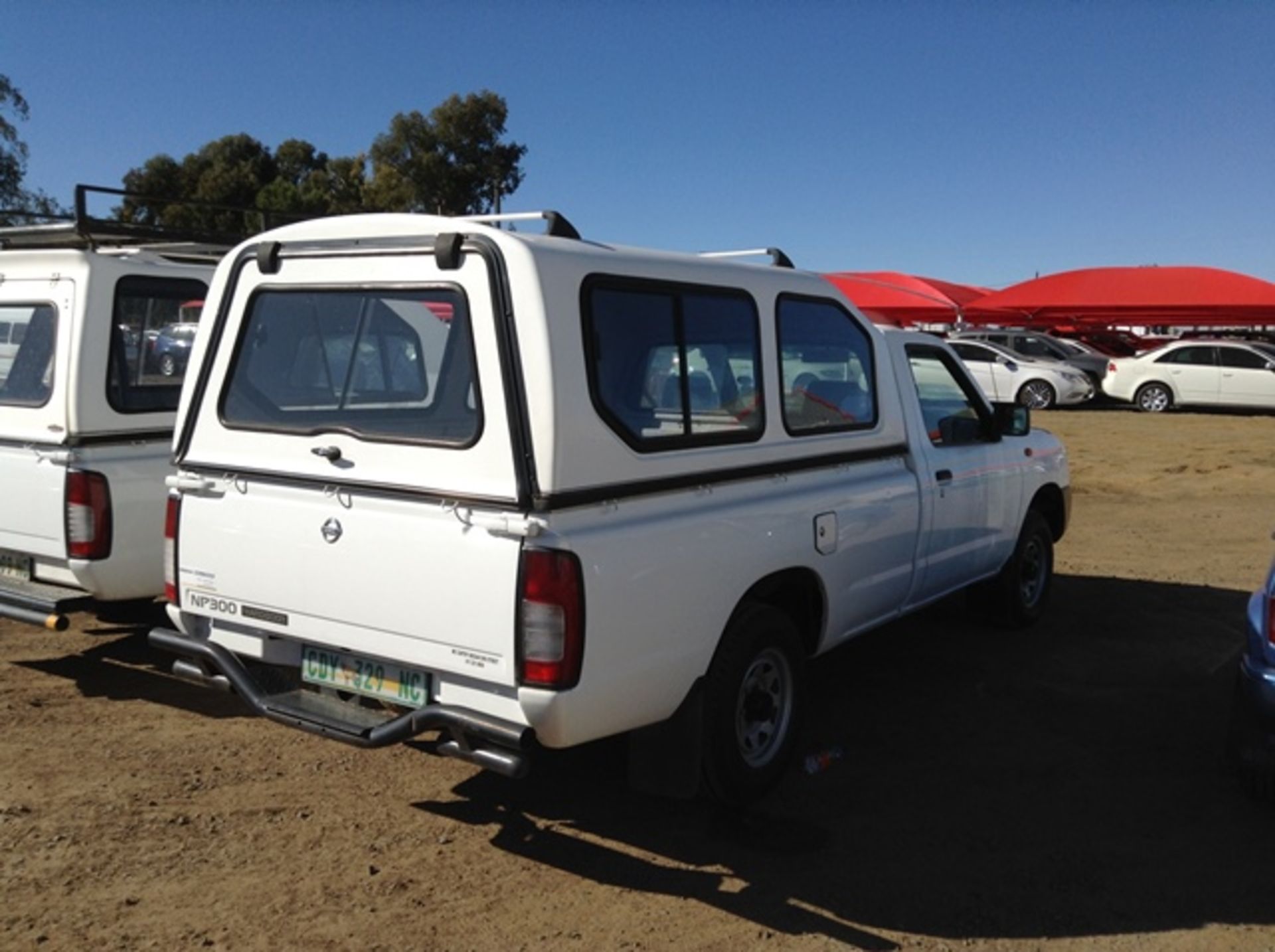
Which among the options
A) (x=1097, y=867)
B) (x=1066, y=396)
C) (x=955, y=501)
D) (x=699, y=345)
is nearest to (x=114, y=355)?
(x=699, y=345)

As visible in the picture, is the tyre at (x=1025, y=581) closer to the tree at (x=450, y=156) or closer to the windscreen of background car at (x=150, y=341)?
the windscreen of background car at (x=150, y=341)

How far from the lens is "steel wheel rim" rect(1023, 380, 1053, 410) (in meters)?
24.3

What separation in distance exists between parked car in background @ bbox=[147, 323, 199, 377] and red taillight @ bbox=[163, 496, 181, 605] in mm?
1882

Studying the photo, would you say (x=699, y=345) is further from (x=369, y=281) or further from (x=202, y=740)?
(x=202, y=740)

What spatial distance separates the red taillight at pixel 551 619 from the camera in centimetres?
335

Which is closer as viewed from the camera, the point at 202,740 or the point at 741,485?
the point at 741,485

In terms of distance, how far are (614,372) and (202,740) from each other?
2.79 m

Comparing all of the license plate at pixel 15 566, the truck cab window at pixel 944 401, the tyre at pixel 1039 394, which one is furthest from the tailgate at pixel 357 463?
the tyre at pixel 1039 394

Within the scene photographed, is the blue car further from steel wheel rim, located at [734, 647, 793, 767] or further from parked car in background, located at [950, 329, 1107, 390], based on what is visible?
parked car in background, located at [950, 329, 1107, 390]

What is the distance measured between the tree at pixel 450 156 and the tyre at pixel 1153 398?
2049 cm

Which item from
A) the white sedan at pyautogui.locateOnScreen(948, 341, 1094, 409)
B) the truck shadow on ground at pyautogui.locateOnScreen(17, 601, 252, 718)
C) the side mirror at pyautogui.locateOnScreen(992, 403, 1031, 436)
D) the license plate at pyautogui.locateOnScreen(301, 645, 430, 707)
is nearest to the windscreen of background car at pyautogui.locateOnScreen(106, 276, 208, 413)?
the truck shadow on ground at pyautogui.locateOnScreen(17, 601, 252, 718)

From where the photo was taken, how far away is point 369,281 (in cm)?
A: 393

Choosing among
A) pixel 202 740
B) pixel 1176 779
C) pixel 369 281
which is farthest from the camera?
pixel 202 740

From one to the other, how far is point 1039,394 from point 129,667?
852 inches
